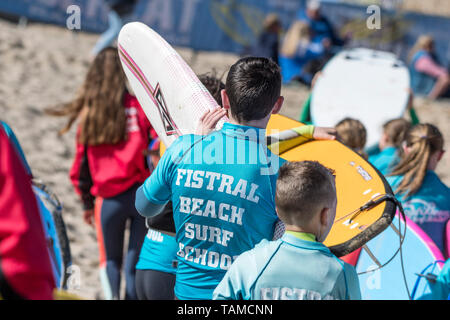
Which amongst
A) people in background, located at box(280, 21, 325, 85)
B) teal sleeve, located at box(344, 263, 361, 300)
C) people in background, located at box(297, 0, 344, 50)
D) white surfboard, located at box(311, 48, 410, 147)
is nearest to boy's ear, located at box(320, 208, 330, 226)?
teal sleeve, located at box(344, 263, 361, 300)

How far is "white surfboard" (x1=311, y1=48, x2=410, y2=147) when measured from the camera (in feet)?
14.2

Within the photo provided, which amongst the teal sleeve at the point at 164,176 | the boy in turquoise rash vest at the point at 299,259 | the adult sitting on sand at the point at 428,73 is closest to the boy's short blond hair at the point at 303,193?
the boy in turquoise rash vest at the point at 299,259

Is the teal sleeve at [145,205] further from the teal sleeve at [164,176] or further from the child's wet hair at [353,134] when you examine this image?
the child's wet hair at [353,134]

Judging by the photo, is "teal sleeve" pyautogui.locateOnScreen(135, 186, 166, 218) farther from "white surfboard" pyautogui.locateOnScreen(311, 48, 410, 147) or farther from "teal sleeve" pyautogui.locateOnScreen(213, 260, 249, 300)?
"white surfboard" pyautogui.locateOnScreen(311, 48, 410, 147)

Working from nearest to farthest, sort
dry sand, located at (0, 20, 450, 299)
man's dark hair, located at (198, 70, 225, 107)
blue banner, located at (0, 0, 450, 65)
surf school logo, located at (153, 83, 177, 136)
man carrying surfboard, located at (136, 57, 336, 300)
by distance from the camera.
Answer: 1. man carrying surfboard, located at (136, 57, 336, 300)
2. surf school logo, located at (153, 83, 177, 136)
3. man's dark hair, located at (198, 70, 225, 107)
4. dry sand, located at (0, 20, 450, 299)
5. blue banner, located at (0, 0, 450, 65)

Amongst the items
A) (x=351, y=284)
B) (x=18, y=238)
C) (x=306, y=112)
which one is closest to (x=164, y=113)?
(x=351, y=284)

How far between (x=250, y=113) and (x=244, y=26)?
8.63 meters

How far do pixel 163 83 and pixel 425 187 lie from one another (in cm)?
145

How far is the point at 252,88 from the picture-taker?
1.71 metres

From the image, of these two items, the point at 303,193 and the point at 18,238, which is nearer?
the point at 18,238

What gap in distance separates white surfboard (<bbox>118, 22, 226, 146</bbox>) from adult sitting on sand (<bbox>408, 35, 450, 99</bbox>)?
8.61m

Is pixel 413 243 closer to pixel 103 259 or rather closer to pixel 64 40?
pixel 103 259

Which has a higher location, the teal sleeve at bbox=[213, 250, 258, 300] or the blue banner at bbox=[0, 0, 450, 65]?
the blue banner at bbox=[0, 0, 450, 65]

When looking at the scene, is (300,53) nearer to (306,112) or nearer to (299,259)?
(306,112)
